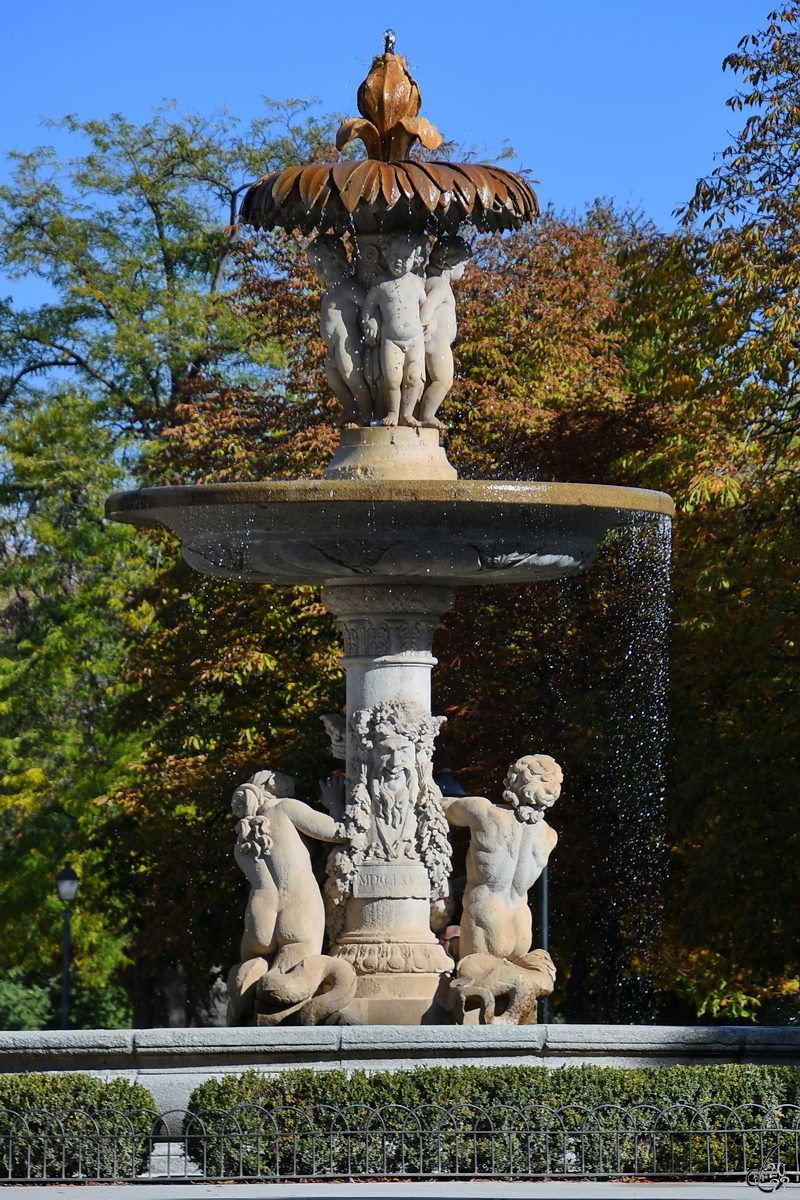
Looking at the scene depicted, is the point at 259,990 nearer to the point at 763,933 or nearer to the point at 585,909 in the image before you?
the point at 763,933

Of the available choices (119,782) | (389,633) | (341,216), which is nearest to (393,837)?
(389,633)

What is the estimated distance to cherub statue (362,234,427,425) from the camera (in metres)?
11.9

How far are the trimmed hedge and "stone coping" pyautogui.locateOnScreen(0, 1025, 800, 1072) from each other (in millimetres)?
743

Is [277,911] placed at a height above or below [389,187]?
below

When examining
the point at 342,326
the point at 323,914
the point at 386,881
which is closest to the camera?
the point at 323,914

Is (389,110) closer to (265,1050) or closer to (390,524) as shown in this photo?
(390,524)

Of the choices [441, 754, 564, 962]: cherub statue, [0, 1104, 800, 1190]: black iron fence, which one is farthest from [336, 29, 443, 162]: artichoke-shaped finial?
[0, 1104, 800, 1190]: black iron fence

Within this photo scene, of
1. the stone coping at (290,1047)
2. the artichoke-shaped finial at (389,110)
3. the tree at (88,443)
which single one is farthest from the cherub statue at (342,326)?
the tree at (88,443)

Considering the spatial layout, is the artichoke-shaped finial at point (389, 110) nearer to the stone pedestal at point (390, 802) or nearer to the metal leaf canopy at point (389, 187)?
the metal leaf canopy at point (389, 187)

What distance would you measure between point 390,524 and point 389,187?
6.79 feet

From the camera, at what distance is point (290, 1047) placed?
10.0 m

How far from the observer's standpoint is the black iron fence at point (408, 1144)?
8.84 m

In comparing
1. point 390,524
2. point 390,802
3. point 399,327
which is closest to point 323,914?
point 390,802

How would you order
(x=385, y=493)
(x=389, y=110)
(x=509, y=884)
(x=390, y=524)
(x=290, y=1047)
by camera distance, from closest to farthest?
(x=290, y=1047) → (x=385, y=493) → (x=390, y=524) → (x=509, y=884) → (x=389, y=110)
